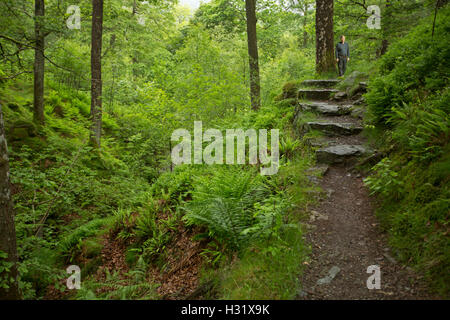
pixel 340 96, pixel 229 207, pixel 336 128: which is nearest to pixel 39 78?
pixel 229 207

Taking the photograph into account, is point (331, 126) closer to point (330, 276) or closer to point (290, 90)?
point (290, 90)

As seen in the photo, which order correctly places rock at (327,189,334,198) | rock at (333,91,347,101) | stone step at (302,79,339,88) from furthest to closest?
1. stone step at (302,79,339,88)
2. rock at (333,91,347,101)
3. rock at (327,189,334,198)

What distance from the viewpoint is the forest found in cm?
318

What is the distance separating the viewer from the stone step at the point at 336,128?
6031 millimetres

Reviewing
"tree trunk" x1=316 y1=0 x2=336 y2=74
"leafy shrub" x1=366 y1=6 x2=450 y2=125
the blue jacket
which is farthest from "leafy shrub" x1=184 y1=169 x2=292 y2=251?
the blue jacket

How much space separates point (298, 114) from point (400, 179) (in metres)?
3.75

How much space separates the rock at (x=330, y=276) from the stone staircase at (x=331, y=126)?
104 inches

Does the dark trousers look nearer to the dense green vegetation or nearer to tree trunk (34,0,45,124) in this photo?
the dense green vegetation

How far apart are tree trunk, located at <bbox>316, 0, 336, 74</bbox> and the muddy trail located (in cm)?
446

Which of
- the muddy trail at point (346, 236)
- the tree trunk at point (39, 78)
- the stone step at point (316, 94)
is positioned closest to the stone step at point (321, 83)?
the stone step at point (316, 94)

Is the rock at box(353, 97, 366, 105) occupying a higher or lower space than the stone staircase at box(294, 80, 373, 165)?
higher

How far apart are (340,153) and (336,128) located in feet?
3.66

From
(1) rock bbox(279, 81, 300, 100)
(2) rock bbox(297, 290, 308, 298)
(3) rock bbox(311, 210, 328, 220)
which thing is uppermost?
(1) rock bbox(279, 81, 300, 100)

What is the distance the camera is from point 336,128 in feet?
20.2
